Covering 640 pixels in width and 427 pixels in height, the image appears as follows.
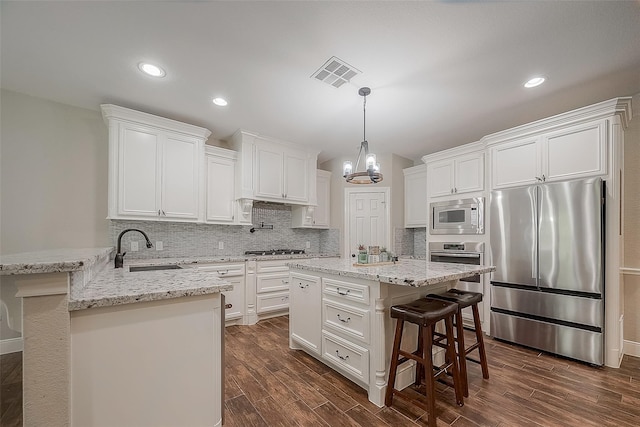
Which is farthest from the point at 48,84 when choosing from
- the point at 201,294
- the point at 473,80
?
the point at 473,80

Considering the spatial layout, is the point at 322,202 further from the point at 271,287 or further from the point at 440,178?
the point at 440,178

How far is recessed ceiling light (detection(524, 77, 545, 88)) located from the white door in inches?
102

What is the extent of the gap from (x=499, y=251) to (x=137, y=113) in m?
4.54

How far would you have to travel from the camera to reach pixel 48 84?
2.63 metres

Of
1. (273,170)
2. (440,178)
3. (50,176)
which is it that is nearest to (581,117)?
(440,178)

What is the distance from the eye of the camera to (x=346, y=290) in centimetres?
213

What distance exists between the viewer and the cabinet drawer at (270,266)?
3781mm

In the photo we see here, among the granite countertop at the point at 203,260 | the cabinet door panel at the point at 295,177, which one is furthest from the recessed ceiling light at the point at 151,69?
the cabinet door panel at the point at 295,177

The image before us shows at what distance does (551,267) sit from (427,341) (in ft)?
6.68

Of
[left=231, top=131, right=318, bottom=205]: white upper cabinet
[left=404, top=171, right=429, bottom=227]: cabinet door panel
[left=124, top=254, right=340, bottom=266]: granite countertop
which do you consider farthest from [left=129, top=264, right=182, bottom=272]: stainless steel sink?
[left=404, top=171, right=429, bottom=227]: cabinet door panel

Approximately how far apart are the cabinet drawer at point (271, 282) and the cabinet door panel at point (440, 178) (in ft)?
8.54

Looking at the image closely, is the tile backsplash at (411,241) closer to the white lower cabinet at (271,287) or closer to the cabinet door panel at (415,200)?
the cabinet door panel at (415,200)

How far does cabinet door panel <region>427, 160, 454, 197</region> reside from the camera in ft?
12.7

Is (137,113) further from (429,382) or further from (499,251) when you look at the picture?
(499,251)
